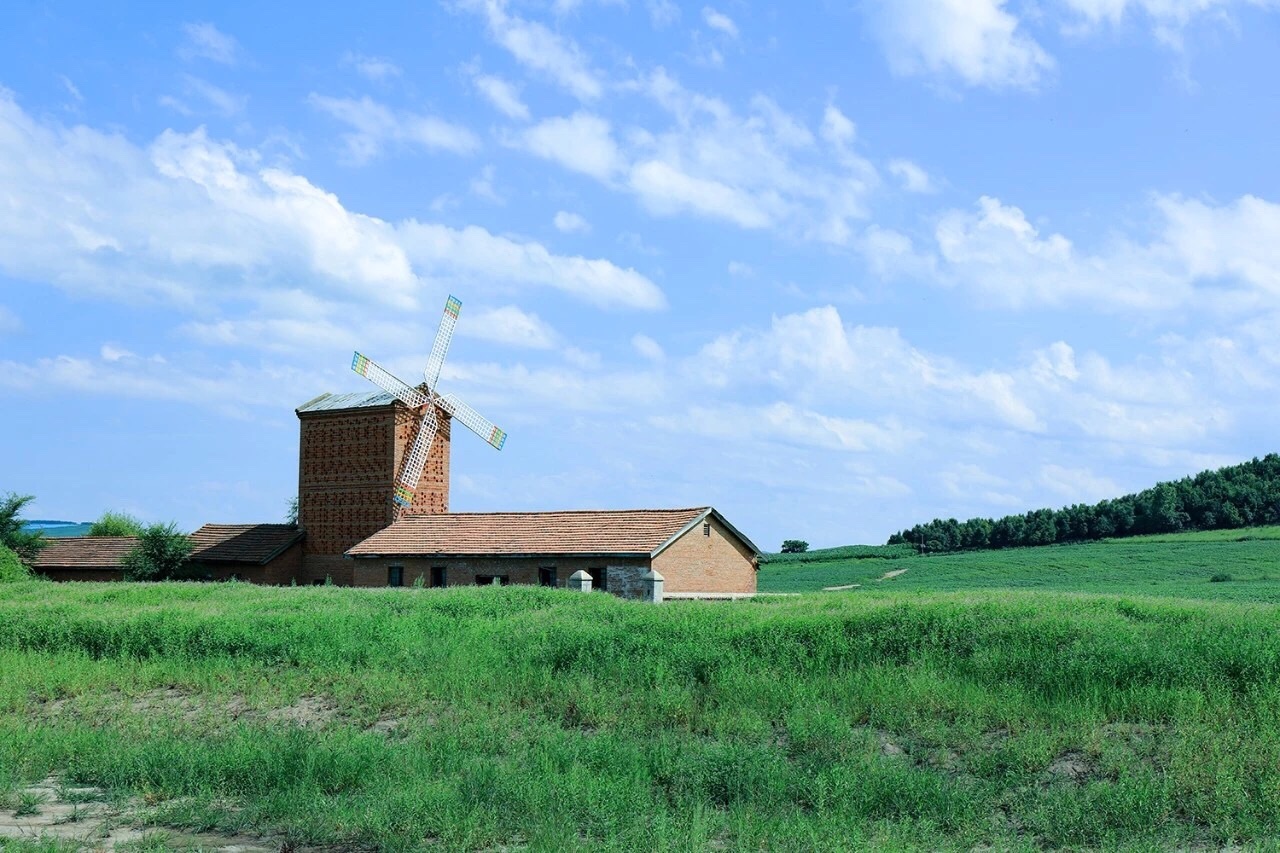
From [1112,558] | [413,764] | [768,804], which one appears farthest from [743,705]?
[1112,558]

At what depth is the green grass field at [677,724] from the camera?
9.06 metres

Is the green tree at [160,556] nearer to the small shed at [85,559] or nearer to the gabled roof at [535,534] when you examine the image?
the small shed at [85,559]

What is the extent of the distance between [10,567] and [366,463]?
14.9 m

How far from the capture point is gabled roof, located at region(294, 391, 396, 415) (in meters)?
45.2

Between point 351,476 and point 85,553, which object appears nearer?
point 351,476

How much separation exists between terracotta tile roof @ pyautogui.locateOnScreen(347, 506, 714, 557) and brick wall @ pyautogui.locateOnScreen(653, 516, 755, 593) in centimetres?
80

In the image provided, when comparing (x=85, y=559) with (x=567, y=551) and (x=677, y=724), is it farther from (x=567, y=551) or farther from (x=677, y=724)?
(x=677, y=724)

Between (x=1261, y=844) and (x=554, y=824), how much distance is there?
18.9 ft

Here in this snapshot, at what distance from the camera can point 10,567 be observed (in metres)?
42.3

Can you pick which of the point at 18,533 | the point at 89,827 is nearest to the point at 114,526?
the point at 18,533

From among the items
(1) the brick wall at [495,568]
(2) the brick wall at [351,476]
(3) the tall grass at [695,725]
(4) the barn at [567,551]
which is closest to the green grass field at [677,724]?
(3) the tall grass at [695,725]

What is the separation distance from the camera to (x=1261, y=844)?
27.1 ft

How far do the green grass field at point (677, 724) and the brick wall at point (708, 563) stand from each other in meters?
13.9

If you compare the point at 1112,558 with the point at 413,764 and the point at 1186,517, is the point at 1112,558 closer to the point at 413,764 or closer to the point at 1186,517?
the point at 1186,517
